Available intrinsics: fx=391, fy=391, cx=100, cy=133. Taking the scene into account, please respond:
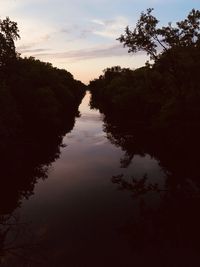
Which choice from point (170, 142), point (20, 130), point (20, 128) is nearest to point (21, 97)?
point (20, 128)

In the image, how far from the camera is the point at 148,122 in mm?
64125

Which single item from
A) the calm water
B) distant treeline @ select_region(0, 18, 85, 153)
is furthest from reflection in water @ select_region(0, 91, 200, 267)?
distant treeline @ select_region(0, 18, 85, 153)

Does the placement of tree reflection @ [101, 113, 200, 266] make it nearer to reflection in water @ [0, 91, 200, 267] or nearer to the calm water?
reflection in water @ [0, 91, 200, 267]

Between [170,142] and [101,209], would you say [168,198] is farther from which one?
[170,142]

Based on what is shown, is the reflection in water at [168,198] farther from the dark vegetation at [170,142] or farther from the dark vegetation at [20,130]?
the dark vegetation at [20,130]

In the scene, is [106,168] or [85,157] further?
[85,157]

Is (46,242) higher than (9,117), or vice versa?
(9,117)

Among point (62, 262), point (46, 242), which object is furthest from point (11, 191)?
point (62, 262)

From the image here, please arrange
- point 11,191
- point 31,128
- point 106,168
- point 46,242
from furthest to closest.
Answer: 1. point 31,128
2. point 106,168
3. point 11,191
4. point 46,242

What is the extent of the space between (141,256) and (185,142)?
25.7m

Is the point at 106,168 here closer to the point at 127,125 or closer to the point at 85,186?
the point at 85,186

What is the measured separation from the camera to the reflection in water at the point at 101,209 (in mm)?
18281

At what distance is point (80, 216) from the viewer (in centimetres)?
2312

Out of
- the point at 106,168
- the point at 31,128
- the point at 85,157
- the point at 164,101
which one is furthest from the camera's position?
the point at 31,128
